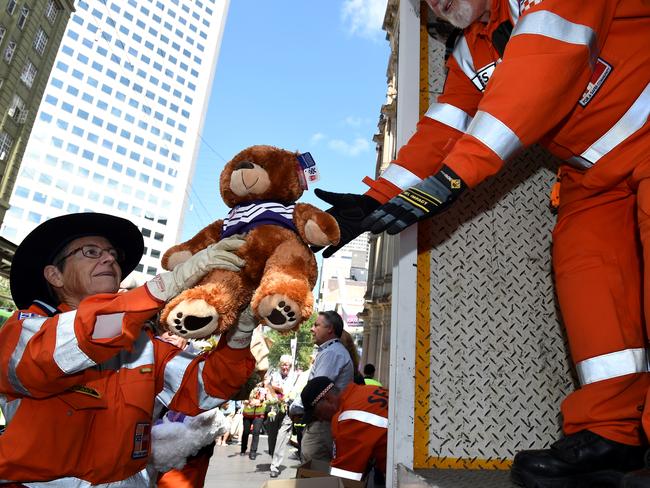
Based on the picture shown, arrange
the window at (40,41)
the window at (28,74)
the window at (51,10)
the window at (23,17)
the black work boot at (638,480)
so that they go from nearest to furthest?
the black work boot at (638,480) → the window at (23,17) → the window at (28,74) → the window at (40,41) → the window at (51,10)

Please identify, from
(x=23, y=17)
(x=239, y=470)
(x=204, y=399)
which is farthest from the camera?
(x=23, y=17)

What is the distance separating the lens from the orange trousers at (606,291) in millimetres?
1290

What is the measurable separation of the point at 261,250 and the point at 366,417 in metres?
1.70

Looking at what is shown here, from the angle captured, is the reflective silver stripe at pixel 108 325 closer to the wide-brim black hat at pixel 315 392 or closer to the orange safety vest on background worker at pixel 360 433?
the orange safety vest on background worker at pixel 360 433

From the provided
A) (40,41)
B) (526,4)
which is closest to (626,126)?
(526,4)

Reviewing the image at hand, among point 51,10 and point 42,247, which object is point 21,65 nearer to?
point 51,10

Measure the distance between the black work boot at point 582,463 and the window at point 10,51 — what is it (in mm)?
39547

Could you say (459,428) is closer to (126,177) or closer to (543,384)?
(543,384)

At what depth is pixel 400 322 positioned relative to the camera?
69.0 inches

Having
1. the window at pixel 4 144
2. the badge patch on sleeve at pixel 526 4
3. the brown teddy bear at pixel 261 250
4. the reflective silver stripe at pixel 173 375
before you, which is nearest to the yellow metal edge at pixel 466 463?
the brown teddy bear at pixel 261 250

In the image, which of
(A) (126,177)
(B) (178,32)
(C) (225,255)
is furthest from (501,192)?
(B) (178,32)

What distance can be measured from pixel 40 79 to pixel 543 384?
4266cm

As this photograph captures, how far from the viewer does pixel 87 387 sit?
1877mm

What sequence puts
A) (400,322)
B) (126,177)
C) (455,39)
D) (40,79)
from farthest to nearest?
(126,177) < (40,79) < (455,39) < (400,322)
